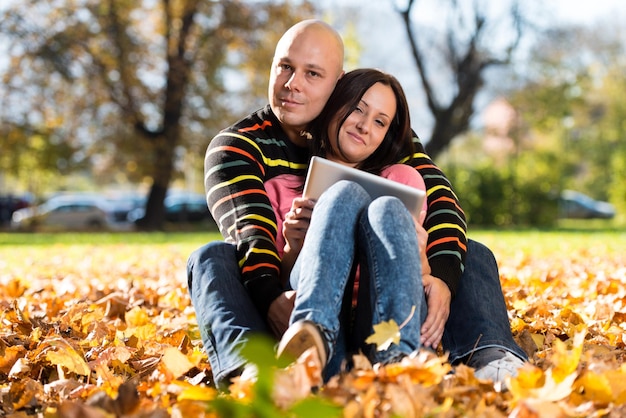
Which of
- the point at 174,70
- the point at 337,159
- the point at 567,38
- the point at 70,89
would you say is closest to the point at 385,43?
the point at 567,38

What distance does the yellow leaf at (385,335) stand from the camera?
2.11 metres

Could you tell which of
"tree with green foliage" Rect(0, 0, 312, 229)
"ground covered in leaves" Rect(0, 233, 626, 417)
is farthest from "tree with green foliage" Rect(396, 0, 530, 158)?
"ground covered in leaves" Rect(0, 233, 626, 417)

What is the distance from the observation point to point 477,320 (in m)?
2.68

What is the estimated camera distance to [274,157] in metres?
2.97

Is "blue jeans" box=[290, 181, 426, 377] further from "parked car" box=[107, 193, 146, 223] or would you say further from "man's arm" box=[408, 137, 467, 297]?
"parked car" box=[107, 193, 146, 223]

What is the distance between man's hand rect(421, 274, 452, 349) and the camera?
2.44 m

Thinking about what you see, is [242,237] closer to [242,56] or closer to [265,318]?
[265,318]

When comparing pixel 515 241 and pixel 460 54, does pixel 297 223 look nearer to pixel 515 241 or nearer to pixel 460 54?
pixel 515 241

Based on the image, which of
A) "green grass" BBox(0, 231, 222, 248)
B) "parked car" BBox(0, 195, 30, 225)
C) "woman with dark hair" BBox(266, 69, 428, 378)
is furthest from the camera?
"parked car" BBox(0, 195, 30, 225)

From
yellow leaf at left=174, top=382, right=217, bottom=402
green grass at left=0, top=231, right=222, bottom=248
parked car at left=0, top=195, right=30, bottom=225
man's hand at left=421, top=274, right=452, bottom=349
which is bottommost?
parked car at left=0, top=195, right=30, bottom=225

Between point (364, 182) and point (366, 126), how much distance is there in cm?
55

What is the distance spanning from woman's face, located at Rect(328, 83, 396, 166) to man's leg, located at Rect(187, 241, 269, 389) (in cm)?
63

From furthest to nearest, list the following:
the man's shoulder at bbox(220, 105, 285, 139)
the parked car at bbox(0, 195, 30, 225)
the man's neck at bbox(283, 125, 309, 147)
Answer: the parked car at bbox(0, 195, 30, 225)
the man's neck at bbox(283, 125, 309, 147)
the man's shoulder at bbox(220, 105, 285, 139)

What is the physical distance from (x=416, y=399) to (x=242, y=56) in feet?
70.6
